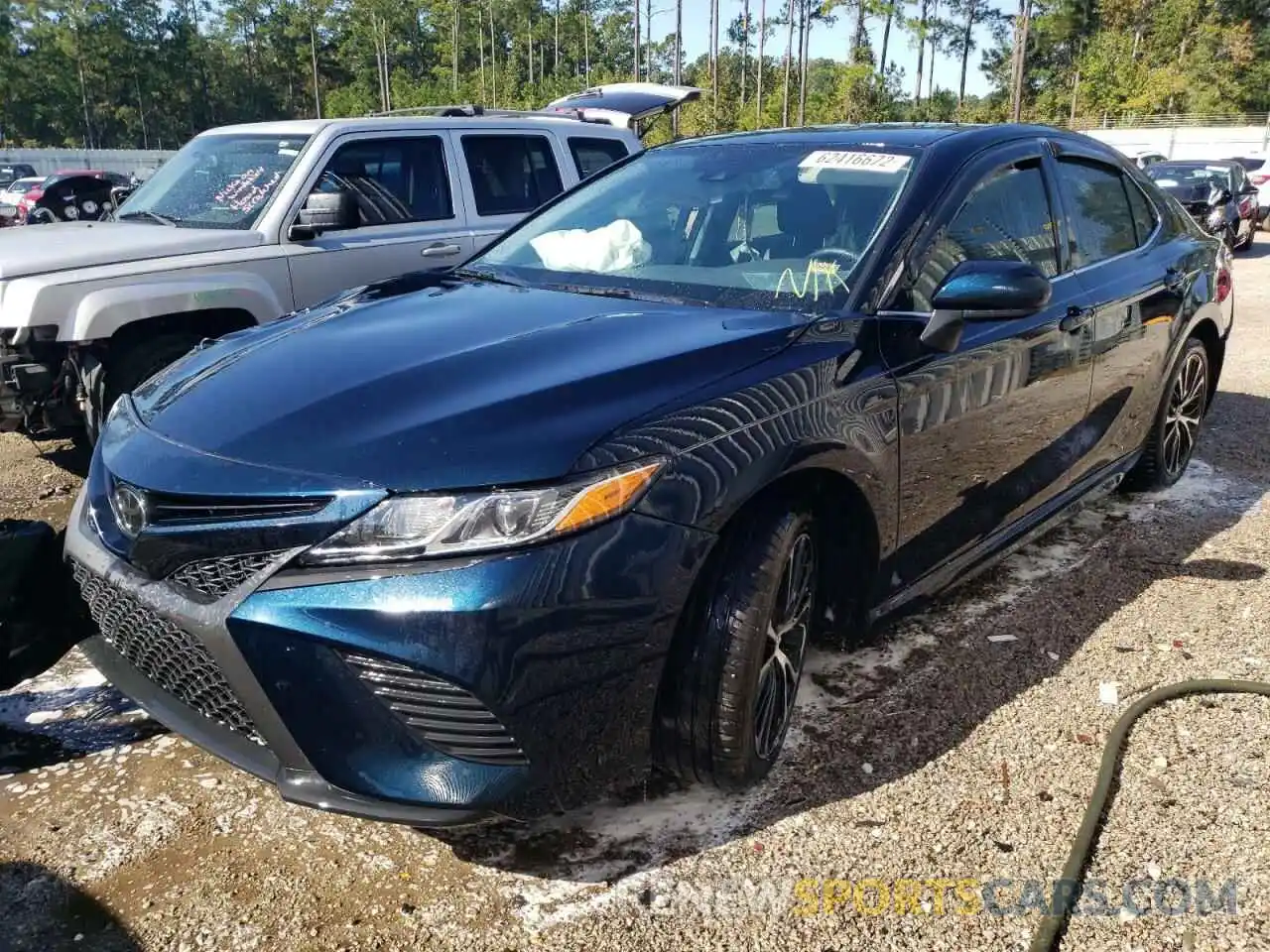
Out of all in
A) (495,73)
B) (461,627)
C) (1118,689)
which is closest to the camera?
(461,627)

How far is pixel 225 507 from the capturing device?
2.10 m

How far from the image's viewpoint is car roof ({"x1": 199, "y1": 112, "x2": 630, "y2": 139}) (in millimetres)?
5727

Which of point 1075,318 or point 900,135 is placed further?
point 1075,318

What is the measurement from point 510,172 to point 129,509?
15.1ft

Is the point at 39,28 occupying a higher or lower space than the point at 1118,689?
higher

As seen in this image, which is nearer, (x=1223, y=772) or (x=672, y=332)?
(x=672, y=332)

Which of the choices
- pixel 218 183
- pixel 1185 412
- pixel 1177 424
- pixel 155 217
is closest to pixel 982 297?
pixel 1177 424

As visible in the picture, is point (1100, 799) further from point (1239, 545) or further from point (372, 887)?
point (1239, 545)

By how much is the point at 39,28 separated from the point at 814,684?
308 ft

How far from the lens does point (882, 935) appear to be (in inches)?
87.3

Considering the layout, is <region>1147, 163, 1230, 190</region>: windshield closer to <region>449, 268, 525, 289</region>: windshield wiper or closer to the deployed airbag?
the deployed airbag

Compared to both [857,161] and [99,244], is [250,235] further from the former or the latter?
[857,161]

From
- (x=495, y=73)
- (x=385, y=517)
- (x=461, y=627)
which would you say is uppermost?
(x=495, y=73)

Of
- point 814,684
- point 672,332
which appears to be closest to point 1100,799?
point 814,684
